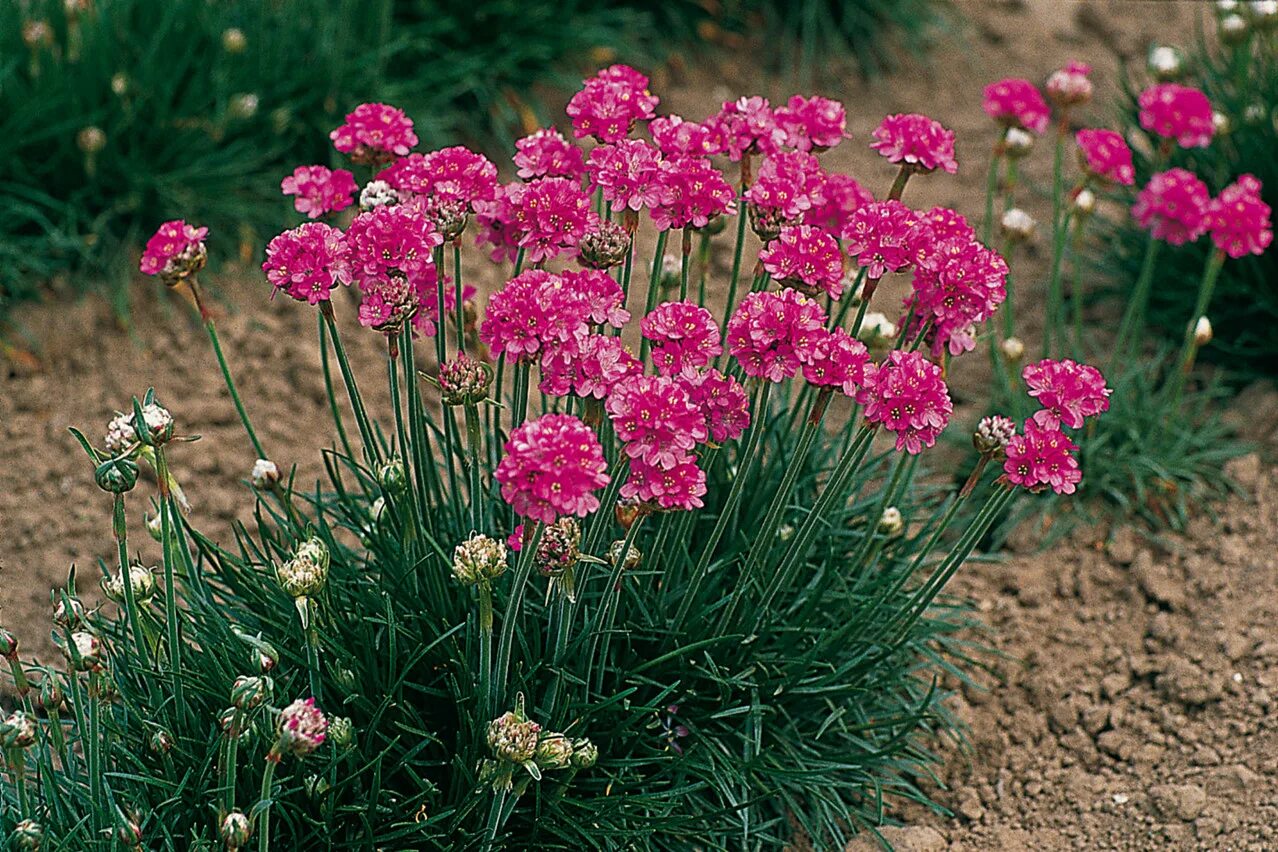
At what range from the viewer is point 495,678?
2.27m

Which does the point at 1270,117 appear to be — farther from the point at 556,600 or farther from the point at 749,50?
the point at 556,600

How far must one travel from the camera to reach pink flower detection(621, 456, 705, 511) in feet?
6.41

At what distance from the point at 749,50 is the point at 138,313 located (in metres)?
2.37

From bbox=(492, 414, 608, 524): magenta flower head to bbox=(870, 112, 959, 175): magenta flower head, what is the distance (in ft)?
3.00

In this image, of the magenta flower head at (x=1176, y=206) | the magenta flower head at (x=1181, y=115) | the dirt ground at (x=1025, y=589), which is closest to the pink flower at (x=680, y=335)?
the dirt ground at (x=1025, y=589)

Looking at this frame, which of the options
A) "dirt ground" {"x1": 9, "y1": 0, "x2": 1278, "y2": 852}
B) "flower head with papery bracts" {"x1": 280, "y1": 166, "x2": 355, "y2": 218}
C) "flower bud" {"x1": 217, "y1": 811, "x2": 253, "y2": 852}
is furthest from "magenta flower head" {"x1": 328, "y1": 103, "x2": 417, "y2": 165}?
"dirt ground" {"x1": 9, "y1": 0, "x2": 1278, "y2": 852}

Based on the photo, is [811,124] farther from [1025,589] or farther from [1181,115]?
[1025,589]

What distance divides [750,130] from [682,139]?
0.47 feet

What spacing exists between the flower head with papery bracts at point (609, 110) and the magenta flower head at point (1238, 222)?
1487mm

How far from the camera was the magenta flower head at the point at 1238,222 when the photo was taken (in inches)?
124

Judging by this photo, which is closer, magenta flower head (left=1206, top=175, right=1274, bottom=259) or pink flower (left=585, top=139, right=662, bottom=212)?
pink flower (left=585, top=139, right=662, bottom=212)

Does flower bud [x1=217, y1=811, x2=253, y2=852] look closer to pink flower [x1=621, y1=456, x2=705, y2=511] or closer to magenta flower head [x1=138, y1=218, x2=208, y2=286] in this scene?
pink flower [x1=621, y1=456, x2=705, y2=511]

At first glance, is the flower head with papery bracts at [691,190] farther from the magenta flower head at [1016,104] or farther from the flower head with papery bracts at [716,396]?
the magenta flower head at [1016,104]

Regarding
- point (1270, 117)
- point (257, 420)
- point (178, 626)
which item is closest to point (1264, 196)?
point (1270, 117)
